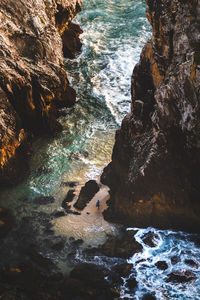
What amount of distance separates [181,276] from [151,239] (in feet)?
7.46

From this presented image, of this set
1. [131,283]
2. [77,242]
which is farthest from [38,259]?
[131,283]

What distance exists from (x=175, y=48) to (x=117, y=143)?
5.88 metres

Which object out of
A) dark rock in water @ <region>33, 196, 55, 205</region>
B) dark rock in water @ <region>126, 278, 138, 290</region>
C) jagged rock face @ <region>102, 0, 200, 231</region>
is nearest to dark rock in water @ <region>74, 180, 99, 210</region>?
jagged rock face @ <region>102, 0, 200, 231</region>

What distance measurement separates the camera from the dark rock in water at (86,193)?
16.6 meters

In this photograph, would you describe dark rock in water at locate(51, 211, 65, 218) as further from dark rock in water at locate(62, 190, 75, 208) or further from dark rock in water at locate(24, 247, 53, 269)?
dark rock in water at locate(24, 247, 53, 269)

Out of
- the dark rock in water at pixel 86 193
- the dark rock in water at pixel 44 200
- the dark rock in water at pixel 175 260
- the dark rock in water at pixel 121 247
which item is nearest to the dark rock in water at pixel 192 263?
the dark rock in water at pixel 175 260

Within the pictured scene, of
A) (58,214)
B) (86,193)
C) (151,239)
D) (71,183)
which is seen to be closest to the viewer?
(151,239)

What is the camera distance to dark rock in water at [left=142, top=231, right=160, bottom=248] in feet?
46.6

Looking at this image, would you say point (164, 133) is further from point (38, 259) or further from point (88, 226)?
point (38, 259)

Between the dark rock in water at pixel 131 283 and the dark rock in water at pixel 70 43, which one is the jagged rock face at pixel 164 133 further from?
the dark rock in water at pixel 70 43

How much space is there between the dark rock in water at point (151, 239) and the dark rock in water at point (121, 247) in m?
0.43

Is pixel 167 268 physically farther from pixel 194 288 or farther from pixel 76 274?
pixel 76 274

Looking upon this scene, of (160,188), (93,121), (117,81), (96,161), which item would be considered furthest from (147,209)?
(117,81)

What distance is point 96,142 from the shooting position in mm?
21328
